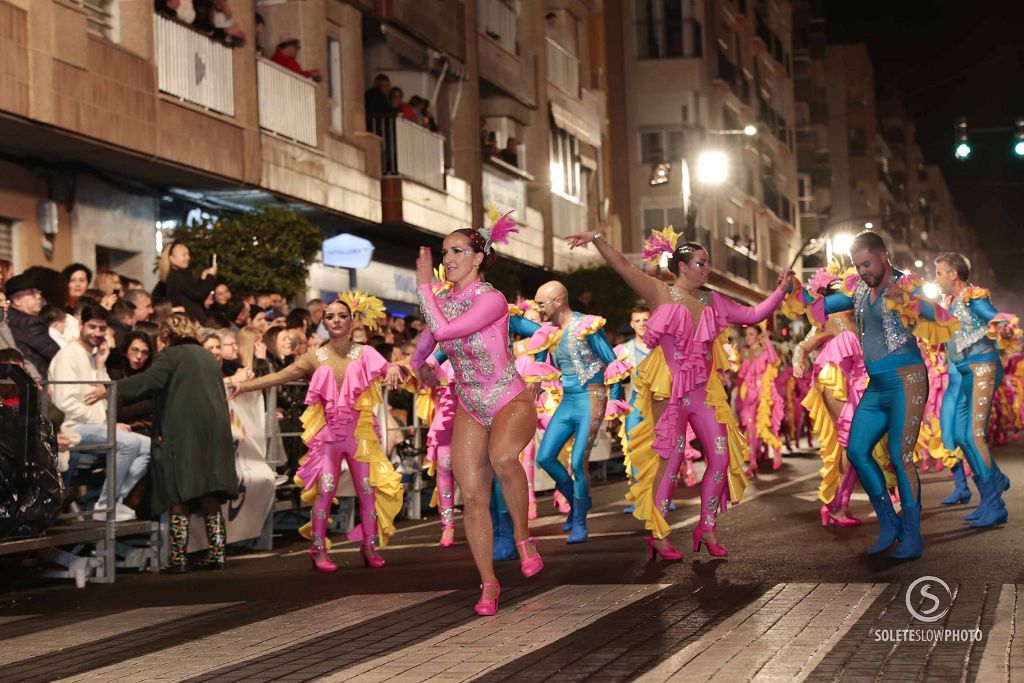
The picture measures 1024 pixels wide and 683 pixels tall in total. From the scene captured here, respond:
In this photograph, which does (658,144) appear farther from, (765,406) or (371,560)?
(371,560)

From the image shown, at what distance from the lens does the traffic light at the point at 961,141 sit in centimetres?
3781

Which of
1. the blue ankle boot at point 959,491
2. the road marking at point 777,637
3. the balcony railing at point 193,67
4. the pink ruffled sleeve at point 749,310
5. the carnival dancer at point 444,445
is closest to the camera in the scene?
the road marking at point 777,637

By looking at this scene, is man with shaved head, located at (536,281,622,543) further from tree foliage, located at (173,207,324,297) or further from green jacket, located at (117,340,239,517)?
tree foliage, located at (173,207,324,297)

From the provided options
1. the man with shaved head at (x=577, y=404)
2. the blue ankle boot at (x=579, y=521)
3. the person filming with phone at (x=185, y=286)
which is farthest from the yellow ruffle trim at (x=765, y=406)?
the blue ankle boot at (x=579, y=521)

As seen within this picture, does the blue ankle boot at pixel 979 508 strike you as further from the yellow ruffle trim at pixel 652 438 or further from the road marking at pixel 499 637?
the road marking at pixel 499 637

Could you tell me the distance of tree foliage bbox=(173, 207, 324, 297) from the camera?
19.6 metres

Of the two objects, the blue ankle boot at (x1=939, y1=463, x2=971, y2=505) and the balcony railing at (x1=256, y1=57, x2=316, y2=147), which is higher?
the balcony railing at (x1=256, y1=57, x2=316, y2=147)

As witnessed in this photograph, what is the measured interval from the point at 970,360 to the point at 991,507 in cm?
144

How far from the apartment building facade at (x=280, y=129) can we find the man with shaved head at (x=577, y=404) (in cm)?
667

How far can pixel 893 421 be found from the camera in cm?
1121

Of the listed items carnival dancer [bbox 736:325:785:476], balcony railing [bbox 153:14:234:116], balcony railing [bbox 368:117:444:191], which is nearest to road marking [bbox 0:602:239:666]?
balcony railing [bbox 153:14:234:116]

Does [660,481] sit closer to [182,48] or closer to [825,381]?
[825,381]

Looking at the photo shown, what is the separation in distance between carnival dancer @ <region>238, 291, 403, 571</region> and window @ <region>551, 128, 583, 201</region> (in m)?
28.0

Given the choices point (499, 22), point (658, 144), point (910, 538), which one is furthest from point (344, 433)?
point (658, 144)
